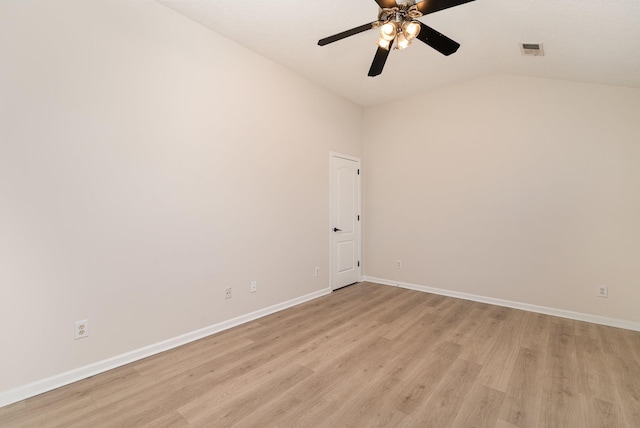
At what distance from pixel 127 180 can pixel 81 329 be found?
1.19 meters

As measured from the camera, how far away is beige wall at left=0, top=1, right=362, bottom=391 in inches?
76.5

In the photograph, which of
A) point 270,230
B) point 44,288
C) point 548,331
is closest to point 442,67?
point 270,230

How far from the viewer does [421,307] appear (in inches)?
149

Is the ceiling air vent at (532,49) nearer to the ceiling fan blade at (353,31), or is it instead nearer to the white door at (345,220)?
the ceiling fan blade at (353,31)

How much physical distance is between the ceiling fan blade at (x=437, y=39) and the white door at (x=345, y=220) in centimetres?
242

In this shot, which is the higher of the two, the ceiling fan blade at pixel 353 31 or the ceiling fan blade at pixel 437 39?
the ceiling fan blade at pixel 353 31

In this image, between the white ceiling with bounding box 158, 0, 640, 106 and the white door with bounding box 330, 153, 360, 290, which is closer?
the white ceiling with bounding box 158, 0, 640, 106

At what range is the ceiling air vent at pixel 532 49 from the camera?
285 centimetres

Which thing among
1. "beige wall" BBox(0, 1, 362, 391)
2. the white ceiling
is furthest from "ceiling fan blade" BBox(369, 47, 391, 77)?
"beige wall" BBox(0, 1, 362, 391)

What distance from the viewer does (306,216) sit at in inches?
160

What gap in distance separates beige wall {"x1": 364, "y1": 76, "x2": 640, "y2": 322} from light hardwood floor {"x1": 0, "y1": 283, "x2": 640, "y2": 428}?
69 centimetres

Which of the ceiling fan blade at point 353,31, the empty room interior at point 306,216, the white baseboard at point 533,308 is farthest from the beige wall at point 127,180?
the white baseboard at point 533,308

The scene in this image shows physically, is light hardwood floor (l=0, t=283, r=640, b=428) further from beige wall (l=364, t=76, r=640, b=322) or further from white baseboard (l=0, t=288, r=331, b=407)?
beige wall (l=364, t=76, r=640, b=322)

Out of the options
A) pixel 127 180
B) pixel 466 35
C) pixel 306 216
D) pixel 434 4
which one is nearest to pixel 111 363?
pixel 127 180
